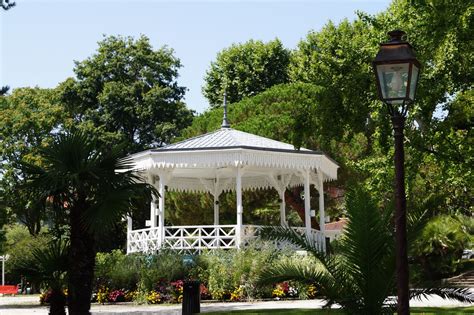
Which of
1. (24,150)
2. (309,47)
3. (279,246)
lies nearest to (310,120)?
(279,246)

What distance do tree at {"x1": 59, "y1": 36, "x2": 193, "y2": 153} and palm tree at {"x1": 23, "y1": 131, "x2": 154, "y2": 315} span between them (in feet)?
106

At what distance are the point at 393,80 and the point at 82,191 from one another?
7.13 meters

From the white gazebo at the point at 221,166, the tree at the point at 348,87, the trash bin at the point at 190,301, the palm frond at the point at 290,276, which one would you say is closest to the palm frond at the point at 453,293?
the palm frond at the point at 290,276

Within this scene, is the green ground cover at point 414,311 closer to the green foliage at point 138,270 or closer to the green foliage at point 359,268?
the green foliage at point 359,268

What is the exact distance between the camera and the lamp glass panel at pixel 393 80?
327 inches

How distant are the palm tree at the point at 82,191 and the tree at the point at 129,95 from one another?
3220 cm

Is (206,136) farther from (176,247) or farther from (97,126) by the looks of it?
(97,126)

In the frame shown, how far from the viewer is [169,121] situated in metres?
47.9

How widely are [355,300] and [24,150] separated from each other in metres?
32.5

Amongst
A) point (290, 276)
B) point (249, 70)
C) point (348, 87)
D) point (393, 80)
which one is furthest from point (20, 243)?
point (393, 80)

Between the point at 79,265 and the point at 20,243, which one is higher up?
the point at 20,243

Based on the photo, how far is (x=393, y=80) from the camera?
8359 millimetres

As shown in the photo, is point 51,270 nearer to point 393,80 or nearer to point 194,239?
point 393,80

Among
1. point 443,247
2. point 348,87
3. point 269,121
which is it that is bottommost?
point 443,247
